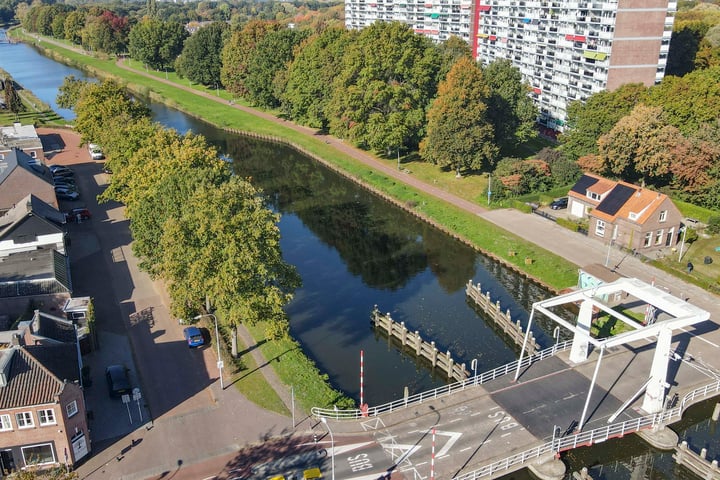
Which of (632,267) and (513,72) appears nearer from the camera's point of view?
(632,267)

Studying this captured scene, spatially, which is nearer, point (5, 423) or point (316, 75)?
point (5, 423)

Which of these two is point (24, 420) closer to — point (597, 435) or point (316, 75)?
point (597, 435)

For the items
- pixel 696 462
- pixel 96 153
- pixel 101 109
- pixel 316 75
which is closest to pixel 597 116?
pixel 316 75

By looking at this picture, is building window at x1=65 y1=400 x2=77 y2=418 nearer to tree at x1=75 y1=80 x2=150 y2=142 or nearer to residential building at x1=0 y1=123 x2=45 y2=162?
tree at x1=75 y1=80 x2=150 y2=142

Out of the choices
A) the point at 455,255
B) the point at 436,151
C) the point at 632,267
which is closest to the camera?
the point at 632,267

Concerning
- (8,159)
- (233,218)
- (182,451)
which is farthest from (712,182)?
(8,159)

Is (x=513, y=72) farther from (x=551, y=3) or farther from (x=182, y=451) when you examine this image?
(x=182, y=451)

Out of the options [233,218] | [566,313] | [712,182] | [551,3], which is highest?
[551,3]
